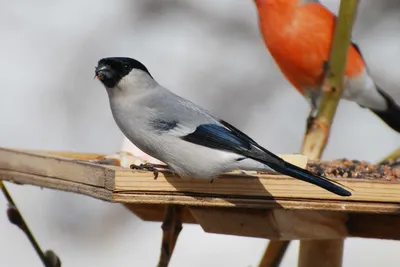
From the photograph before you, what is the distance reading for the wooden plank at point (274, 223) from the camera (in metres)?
2.32

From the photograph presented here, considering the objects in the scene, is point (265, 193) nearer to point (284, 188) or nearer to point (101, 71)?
point (284, 188)

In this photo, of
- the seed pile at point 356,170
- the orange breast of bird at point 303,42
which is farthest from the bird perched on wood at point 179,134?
the orange breast of bird at point 303,42

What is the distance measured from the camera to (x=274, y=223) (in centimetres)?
230

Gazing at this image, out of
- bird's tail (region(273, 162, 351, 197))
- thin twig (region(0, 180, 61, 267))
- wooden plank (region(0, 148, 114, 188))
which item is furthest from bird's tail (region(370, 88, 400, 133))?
thin twig (region(0, 180, 61, 267))

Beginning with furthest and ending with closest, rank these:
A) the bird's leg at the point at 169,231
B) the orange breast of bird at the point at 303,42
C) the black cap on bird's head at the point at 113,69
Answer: the orange breast of bird at the point at 303,42 < the black cap on bird's head at the point at 113,69 < the bird's leg at the point at 169,231

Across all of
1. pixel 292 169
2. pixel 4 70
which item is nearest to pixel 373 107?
pixel 292 169

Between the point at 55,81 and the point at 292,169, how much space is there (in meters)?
2.94

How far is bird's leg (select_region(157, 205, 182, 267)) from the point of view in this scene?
2311 millimetres

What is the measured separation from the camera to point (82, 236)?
15.2 ft

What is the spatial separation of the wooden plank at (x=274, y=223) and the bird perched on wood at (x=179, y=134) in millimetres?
152

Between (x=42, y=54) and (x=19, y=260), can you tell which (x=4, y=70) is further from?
(x=19, y=260)

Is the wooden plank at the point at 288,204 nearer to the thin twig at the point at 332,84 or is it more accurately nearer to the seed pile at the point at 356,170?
the seed pile at the point at 356,170

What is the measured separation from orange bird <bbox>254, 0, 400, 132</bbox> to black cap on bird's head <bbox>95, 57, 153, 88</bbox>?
3.44 feet

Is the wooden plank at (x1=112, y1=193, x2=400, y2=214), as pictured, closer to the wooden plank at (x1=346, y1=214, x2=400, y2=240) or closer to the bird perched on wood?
the bird perched on wood
